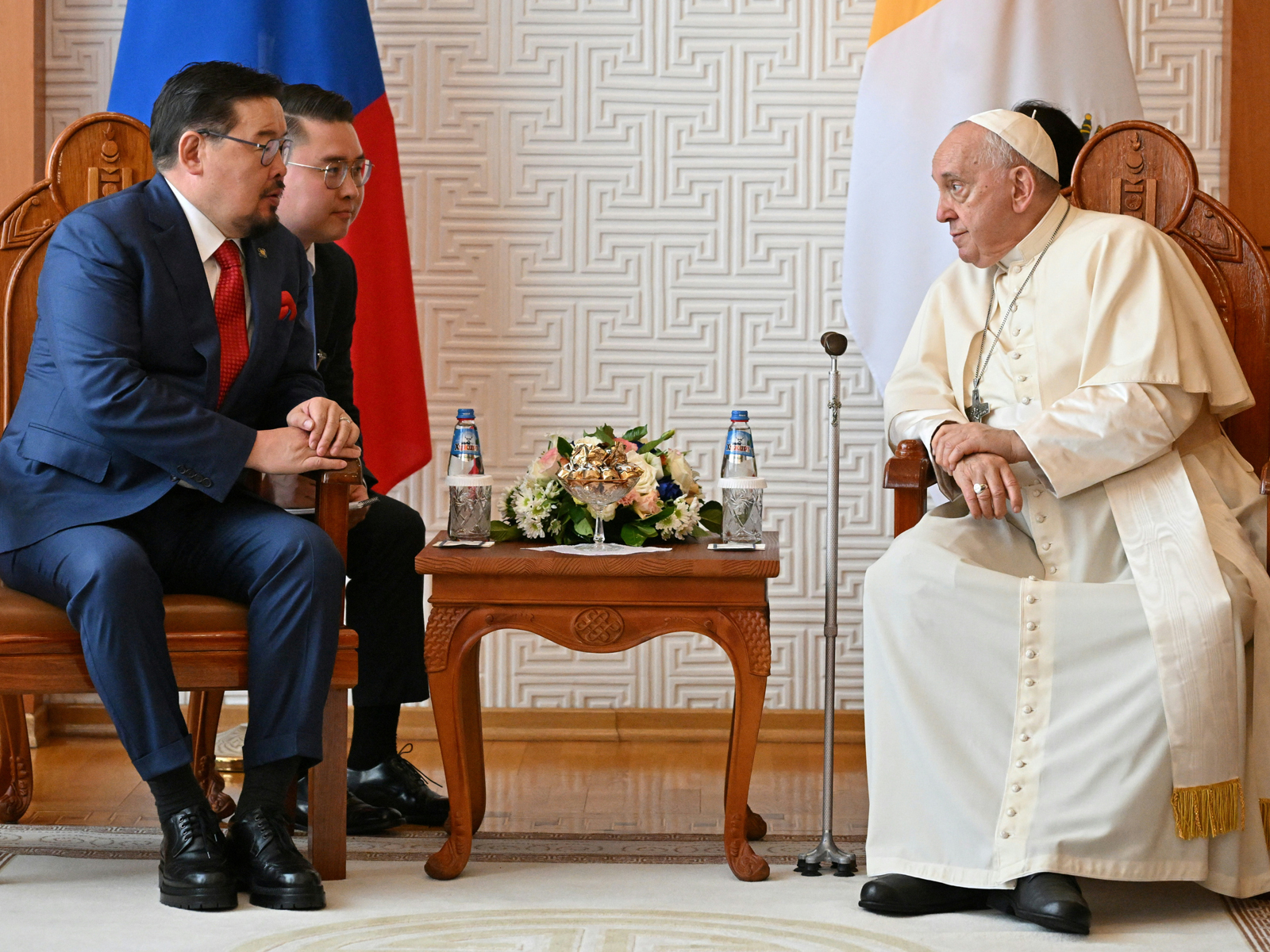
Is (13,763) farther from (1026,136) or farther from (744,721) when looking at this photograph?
(1026,136)

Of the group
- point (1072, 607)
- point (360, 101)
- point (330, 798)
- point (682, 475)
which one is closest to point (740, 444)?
point (682, 475)

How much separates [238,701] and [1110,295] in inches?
99.4

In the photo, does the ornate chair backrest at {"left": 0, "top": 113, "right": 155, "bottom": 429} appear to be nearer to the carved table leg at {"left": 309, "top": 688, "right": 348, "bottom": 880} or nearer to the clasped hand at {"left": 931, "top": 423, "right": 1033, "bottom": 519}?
the carved table leg at {"left": 309, "top": 688, "right": 348, "bottom": 880}

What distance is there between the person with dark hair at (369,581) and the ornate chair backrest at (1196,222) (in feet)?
5.27

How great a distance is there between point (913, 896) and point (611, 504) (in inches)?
34.5

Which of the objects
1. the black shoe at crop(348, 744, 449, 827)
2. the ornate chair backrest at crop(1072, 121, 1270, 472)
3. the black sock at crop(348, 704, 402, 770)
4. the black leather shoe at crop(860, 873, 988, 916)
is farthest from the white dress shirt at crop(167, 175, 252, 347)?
the ornate chair backrest at crop(1072, 121, 1270, 472)

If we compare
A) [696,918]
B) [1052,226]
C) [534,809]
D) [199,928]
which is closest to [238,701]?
[534,809]

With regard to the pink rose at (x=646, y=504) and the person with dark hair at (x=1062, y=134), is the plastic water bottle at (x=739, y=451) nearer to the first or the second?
the pink rose at (x=646, y=504)

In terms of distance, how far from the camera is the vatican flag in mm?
3189

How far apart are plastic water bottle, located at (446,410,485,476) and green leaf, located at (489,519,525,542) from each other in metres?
0.11

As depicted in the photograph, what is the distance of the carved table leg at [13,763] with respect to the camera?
274 cm

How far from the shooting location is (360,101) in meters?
3.33

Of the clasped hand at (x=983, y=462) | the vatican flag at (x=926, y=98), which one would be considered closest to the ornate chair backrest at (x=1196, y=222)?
the vatican flag at (x=926, y=98)

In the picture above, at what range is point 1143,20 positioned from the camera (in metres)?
3.51
